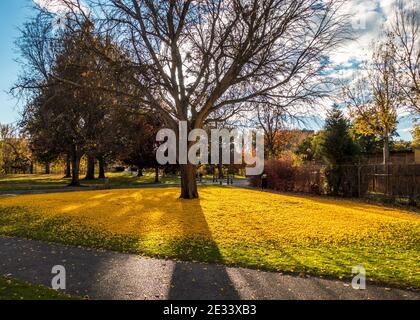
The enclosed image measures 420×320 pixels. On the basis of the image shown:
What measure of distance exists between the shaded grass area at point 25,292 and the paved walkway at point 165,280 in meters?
0.25

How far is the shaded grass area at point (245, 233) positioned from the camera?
7.14 metres

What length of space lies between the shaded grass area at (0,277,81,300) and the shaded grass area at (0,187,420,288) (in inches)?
107

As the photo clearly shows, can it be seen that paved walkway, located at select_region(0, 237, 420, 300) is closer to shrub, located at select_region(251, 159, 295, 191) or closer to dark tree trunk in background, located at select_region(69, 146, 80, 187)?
shrub, located at select_region(251, 159, 295, 191)

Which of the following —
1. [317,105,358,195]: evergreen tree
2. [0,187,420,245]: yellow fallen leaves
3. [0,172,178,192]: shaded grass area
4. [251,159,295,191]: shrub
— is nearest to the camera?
[0,187,420,245]: yellow fallen leaves

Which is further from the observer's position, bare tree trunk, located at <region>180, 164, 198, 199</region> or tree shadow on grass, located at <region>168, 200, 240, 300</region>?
bare tree trunk, located at <region>180, 164, 198, 199</region>

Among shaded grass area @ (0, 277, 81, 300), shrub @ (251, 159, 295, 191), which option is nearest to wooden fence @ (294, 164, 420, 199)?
shrub @ (251, 159, 295, 191)

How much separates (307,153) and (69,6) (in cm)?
4744

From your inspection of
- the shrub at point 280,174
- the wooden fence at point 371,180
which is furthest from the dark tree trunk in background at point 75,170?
the wooden fence at point 371,180

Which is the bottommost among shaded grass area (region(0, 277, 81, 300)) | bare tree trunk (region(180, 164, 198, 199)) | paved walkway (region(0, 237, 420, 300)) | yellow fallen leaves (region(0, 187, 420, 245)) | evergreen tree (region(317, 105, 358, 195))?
yellow fallen leaves (region(0, 187, 420, 245))

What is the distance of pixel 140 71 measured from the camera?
14.4m

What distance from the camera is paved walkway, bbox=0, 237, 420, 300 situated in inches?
208

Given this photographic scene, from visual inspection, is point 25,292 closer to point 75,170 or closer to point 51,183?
point 75,170

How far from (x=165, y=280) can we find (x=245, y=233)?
4707 mm
